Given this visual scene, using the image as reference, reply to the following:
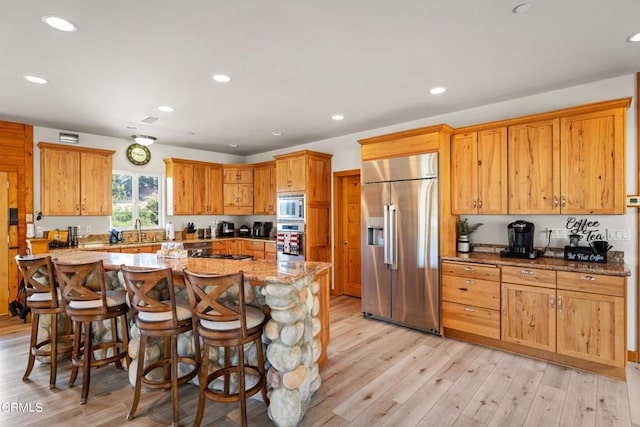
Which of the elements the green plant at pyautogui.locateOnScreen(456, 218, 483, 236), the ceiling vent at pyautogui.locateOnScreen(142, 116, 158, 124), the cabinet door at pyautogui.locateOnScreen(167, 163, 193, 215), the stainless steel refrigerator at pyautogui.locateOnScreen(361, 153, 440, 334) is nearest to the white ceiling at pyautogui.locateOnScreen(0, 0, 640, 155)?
the ceiling vent at pyautogui.locateOnScreen(142, 116, 158, 124)

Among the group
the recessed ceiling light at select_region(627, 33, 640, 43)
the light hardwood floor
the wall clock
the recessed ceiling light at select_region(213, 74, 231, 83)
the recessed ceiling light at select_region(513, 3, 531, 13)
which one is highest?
the recessed ceiling light at select_region(627, 33, 640, 43)

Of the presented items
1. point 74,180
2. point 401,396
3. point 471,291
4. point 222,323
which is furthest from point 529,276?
point 74,180

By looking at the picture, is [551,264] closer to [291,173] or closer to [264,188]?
[291,173]

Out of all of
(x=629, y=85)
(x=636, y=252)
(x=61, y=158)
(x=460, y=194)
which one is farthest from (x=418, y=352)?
(x=61, y=158)

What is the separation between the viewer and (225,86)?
3373 mm

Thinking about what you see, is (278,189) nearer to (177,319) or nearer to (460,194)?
(460,194)

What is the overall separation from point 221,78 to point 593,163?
3.63m

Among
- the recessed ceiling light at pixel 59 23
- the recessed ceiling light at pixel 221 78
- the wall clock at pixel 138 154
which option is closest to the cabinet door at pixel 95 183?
the wall clock at pixel 138 154

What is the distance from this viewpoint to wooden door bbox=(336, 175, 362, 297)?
5730mm

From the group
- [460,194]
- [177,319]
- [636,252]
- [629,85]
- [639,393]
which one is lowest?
[639,393]

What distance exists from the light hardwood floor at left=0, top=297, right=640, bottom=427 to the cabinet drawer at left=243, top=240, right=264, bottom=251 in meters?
3.17

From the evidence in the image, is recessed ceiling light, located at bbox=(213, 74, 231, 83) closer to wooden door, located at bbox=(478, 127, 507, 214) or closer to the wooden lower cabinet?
wooden door, located at bbox=(478, 127, 507, 214)

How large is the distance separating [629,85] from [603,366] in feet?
8.64

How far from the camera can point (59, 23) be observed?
2223 mm
